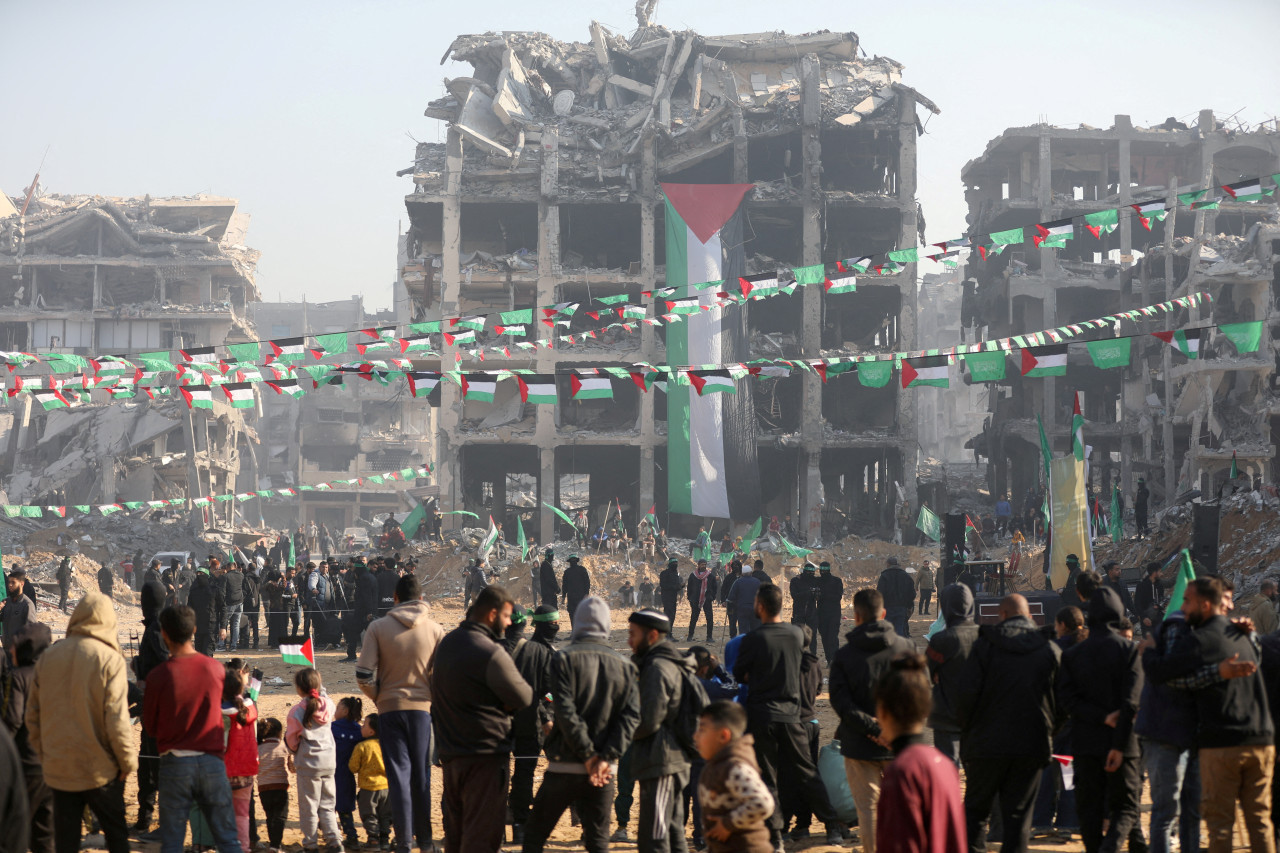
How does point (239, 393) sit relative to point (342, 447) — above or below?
below

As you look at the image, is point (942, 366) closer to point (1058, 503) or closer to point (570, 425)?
point (1058, 503)

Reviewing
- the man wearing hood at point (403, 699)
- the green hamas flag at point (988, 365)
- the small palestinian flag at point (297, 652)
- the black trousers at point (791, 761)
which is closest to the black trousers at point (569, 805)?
the man wearing hood at point (403, 699)

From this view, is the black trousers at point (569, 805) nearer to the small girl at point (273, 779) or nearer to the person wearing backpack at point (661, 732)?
the person wearing backpack at point (661, 732)

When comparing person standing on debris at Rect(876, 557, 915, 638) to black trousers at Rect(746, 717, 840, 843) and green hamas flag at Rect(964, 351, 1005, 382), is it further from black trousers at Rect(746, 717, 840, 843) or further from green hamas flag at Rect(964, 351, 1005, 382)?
black trousers at Rect(746, 717, 840, 843)

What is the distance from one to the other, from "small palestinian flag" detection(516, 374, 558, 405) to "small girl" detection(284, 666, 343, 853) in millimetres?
14240

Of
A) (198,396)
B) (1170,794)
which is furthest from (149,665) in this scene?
(198,396)

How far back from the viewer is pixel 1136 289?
159 feet

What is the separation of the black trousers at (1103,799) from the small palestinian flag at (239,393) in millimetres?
16986

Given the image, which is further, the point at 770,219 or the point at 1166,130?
the point at 1166,130

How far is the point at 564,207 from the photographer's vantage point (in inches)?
1854

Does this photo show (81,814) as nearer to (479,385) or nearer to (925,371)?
(479,385)

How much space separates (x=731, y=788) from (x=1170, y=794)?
3.40 metres

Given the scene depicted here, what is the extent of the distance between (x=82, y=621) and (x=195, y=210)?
69.5m

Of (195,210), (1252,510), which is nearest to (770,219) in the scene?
(1252,510)
